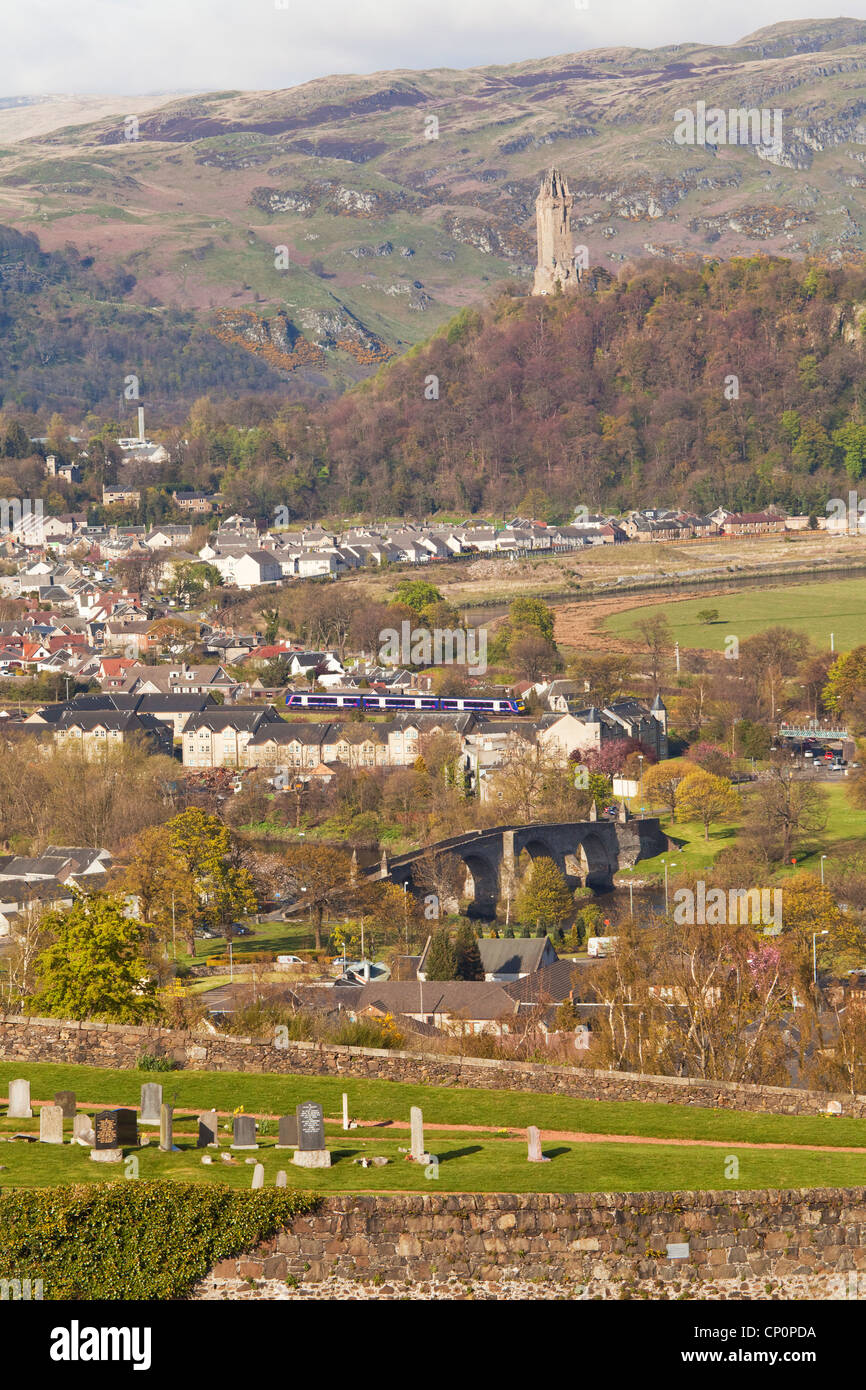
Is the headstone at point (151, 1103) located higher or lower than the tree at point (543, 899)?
higher

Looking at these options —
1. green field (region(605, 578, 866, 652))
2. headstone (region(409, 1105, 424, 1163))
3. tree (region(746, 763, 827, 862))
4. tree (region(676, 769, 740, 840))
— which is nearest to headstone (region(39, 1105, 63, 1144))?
headstone (region(409, 1105, 424, 1163))

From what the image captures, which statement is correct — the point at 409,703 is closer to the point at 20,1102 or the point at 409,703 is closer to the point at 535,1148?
the point at 20,1102

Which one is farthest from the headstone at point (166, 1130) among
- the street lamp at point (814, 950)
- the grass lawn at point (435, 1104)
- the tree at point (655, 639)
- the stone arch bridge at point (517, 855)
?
the tree at point (655, 639)

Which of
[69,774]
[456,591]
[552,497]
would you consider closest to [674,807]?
[69,774]

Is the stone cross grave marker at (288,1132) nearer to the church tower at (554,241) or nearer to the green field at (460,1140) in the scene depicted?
the green field at (460,1140)

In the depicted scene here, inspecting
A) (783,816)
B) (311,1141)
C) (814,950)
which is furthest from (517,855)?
(311,1141)

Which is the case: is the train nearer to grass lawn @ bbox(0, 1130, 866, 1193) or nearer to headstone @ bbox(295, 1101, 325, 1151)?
grass lawn @ bbox(0, 1130, 866, 1193)
